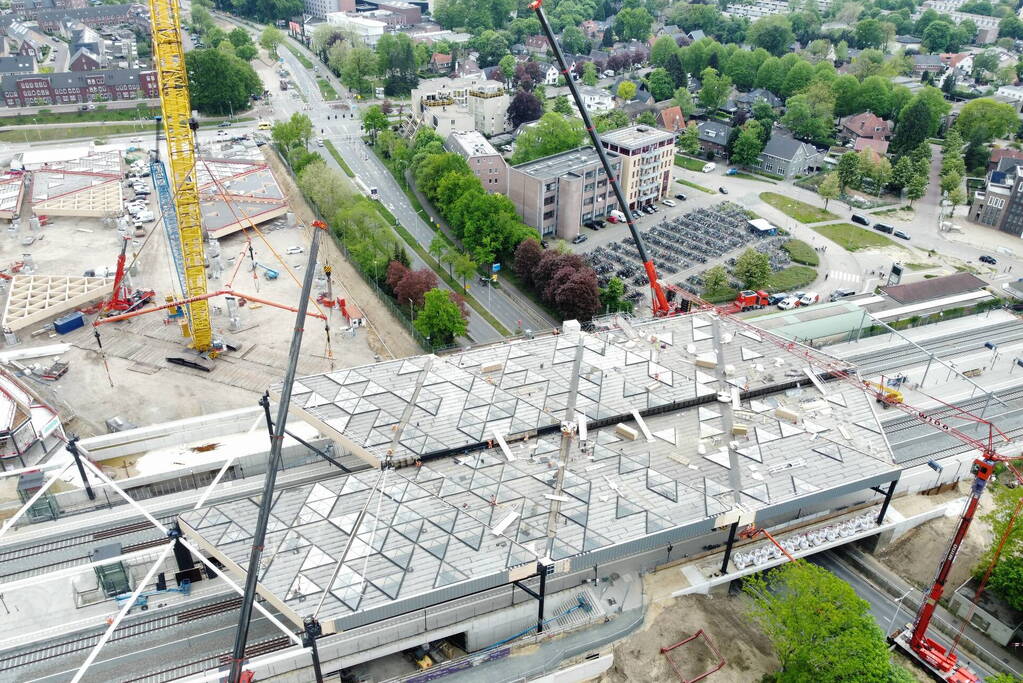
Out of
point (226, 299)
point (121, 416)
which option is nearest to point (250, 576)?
point (121, 416)

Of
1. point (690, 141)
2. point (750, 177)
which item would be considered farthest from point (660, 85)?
point (750, 177)

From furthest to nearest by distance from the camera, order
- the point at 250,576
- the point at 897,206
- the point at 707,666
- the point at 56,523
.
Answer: the point at 897,206, the point at 56,523, the point at 707,666, the point at 250,576

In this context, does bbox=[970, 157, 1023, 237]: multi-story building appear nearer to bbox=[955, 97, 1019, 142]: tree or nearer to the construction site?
bbox=[955, 97, 1019, 142]: tree

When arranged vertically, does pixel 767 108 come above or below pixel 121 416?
above

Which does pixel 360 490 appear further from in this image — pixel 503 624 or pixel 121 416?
pixel 121 416

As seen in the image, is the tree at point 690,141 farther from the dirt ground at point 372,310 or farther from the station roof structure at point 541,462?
the station roof structure at point 541,462

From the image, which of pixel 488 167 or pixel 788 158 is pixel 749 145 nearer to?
pixel 788 158

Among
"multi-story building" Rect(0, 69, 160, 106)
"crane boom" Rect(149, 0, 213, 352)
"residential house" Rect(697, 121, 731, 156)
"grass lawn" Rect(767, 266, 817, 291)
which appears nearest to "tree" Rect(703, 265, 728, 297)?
"grass lawn" Rect(767, 266, 817, 291)
